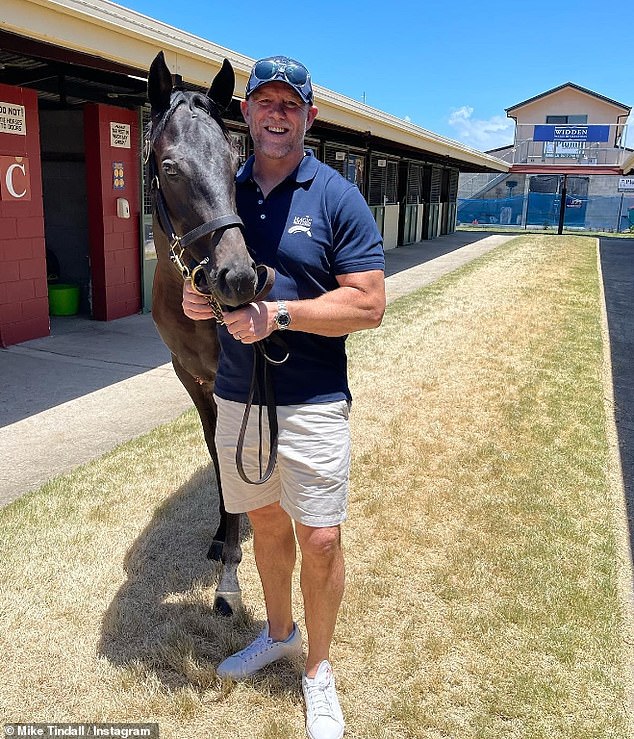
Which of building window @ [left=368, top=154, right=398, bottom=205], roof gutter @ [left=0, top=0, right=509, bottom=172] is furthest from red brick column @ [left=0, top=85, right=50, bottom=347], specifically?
building window @ [left=368, top=154, right=398, bottom=205]

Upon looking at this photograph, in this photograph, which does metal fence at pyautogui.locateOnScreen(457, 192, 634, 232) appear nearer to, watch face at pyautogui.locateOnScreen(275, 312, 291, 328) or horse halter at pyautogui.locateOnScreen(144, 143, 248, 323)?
horse halter at pyautogui.locateOnScreen(144, 143, 248, 323)

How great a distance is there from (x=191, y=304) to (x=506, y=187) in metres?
42.1

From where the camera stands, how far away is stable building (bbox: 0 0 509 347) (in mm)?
5145

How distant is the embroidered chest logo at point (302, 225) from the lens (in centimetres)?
186

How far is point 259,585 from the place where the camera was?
2.96 meters

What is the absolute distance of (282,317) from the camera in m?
1.77

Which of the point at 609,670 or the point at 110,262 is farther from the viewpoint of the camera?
the point at 110,262

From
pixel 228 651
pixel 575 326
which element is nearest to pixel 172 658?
pixel 228 651

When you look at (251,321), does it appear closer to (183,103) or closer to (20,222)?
(183,103)

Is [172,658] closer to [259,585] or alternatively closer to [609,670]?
[259,585]

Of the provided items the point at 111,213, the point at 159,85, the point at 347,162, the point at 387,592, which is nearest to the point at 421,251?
the point at 347,162

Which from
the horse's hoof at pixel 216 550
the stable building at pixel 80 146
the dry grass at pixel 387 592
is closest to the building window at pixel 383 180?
the stable building at pixel 80 146

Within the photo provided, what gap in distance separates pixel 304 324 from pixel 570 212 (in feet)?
121

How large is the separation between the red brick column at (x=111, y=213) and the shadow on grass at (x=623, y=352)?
19.3 ft
